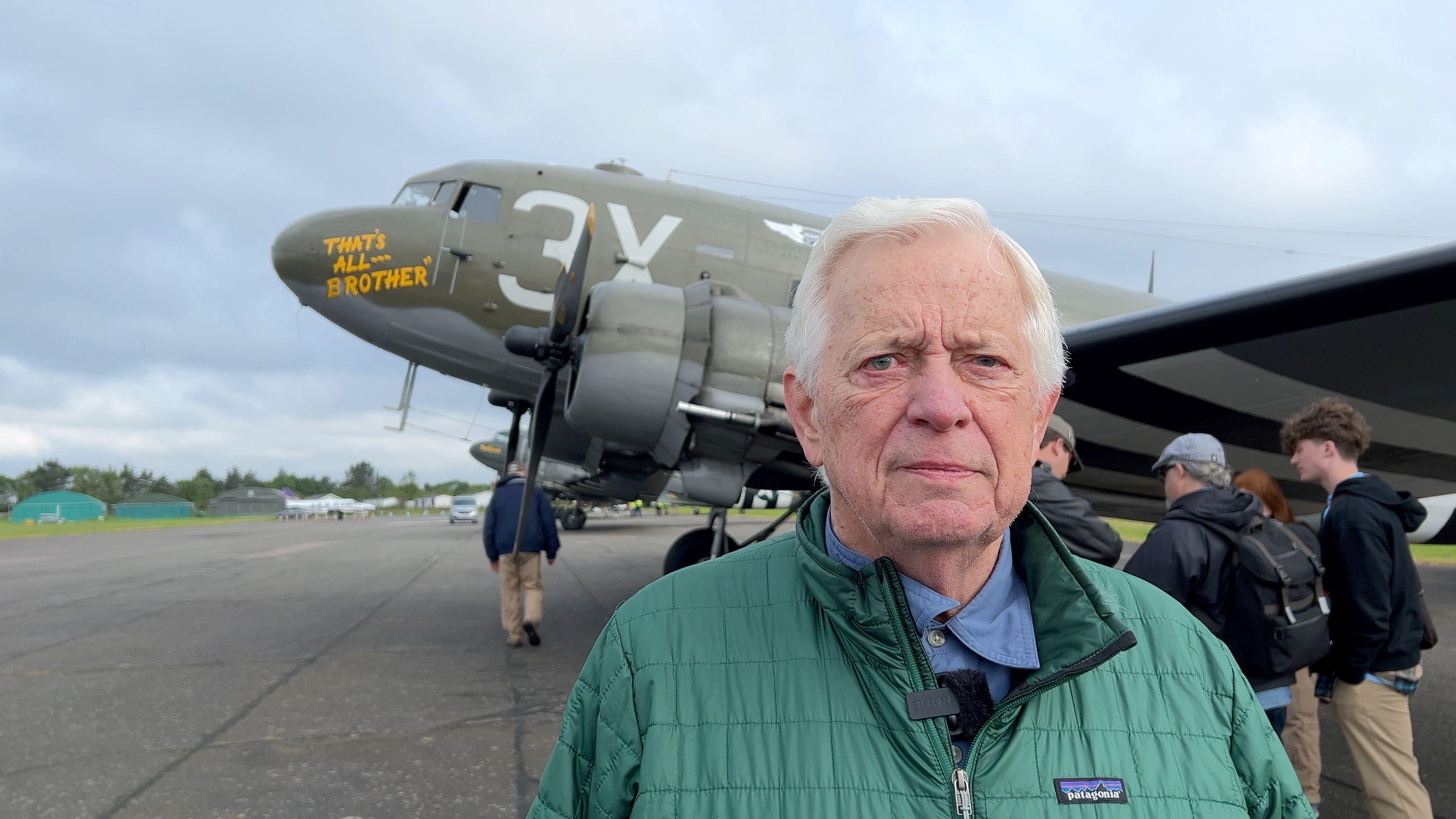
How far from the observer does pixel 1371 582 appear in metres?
2.90

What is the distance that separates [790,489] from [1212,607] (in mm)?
6814

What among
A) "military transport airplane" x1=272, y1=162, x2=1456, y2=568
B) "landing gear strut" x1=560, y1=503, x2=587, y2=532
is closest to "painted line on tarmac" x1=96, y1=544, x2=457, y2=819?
"military transport airplane" x1=272, y1=162, x2=1456, y2=568

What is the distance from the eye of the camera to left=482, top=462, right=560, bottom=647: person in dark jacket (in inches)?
287

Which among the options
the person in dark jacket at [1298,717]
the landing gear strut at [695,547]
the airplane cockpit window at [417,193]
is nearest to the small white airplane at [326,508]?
Answer: the airplane cockpit window at [417,193]

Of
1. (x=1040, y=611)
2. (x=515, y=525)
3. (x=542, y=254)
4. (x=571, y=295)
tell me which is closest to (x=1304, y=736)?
(x=1040, y=611)

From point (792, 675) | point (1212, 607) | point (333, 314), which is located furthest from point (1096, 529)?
point (333, 314)

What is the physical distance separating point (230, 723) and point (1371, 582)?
573 cm

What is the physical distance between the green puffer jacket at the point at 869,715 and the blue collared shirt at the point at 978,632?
3cm

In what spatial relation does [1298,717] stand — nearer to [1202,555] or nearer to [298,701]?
[1202,555]

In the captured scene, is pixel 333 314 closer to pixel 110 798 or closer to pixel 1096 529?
pixel 110 798

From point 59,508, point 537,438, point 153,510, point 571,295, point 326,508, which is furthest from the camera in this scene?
point 153,510

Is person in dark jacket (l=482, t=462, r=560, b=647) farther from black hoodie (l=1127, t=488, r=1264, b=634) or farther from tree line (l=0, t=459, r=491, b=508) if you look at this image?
tree line (l=0, t=459, r=491, b=508)

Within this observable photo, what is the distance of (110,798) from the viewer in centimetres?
347

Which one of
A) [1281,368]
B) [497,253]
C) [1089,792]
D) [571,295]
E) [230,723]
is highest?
[497,253]
